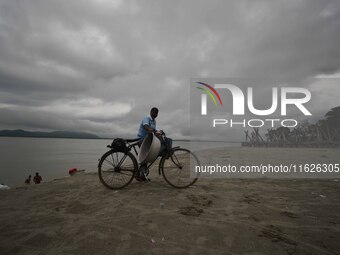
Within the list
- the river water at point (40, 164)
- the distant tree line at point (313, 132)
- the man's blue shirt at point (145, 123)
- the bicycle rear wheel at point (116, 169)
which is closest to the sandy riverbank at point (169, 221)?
the bicycle rear wheel at point (116, 169)

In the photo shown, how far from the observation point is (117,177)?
611 cm

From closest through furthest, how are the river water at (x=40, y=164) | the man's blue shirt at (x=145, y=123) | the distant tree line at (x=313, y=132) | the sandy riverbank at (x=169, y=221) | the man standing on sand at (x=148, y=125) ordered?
the sandy riverbank at (x=169, y=221)
the man standing on sand at (x=148, y=125)
the man's blue shirt at (x=145, y=123)
the river water at (x=40, y=164)
the distant tree line at (x=313, y=132)

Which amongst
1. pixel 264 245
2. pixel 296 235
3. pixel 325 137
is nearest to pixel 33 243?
pixel 264 245

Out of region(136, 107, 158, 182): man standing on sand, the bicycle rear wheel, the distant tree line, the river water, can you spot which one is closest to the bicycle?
the bicycle rear wheel

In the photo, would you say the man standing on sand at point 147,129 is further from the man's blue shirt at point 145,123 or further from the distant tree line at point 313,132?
the distant tree line at point 313,132

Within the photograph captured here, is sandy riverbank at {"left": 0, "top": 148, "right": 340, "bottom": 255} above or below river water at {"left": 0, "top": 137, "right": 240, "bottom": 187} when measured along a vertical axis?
above

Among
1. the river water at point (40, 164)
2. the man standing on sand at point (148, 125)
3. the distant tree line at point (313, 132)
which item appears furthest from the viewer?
the distant tree line at point (313, 132)

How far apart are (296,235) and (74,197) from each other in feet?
16.5

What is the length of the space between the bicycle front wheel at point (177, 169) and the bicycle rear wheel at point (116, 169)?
947 millimetres

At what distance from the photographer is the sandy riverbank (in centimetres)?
278

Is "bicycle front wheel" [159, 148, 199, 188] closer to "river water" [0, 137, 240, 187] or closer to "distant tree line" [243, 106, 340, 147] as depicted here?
→ "river water" [0, 137, 240, 187]

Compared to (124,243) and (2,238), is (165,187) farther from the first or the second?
Answer: (2,238)

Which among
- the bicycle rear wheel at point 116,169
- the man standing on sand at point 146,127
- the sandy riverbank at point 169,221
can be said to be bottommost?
the sandy riverbank at point 169,221

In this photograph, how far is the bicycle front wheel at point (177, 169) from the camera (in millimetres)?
5926
